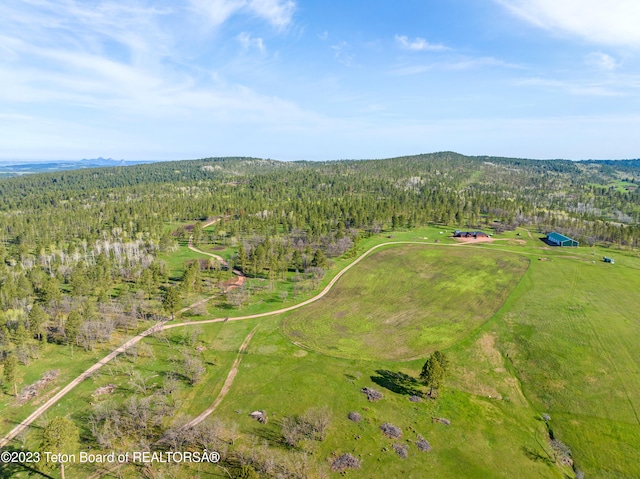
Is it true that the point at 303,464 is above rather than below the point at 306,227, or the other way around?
below

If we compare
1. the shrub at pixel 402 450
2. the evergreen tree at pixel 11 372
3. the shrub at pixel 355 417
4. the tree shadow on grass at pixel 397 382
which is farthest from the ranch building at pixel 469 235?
the evergreen tree at pixel 11 372

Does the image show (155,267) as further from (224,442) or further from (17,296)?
(224,442)

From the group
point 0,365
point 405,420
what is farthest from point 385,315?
point 0,365

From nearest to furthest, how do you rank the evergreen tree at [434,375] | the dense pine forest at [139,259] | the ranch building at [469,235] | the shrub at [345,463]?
the shrub at [345,463] → the evergreen tree at [434,375] → the dense pine forest at [139,259] → the ranch building at [469,235]

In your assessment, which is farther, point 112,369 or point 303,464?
point 112,369

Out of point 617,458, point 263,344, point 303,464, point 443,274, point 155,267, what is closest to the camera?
point 303,464

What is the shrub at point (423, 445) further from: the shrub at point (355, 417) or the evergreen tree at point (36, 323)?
the evergreen tree at point (36, 323)

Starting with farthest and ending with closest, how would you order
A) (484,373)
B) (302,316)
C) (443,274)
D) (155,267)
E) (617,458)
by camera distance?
1. (443,274)
2. (155,267)
3. (302,316)
4. (484,373)
5. (617,458)
